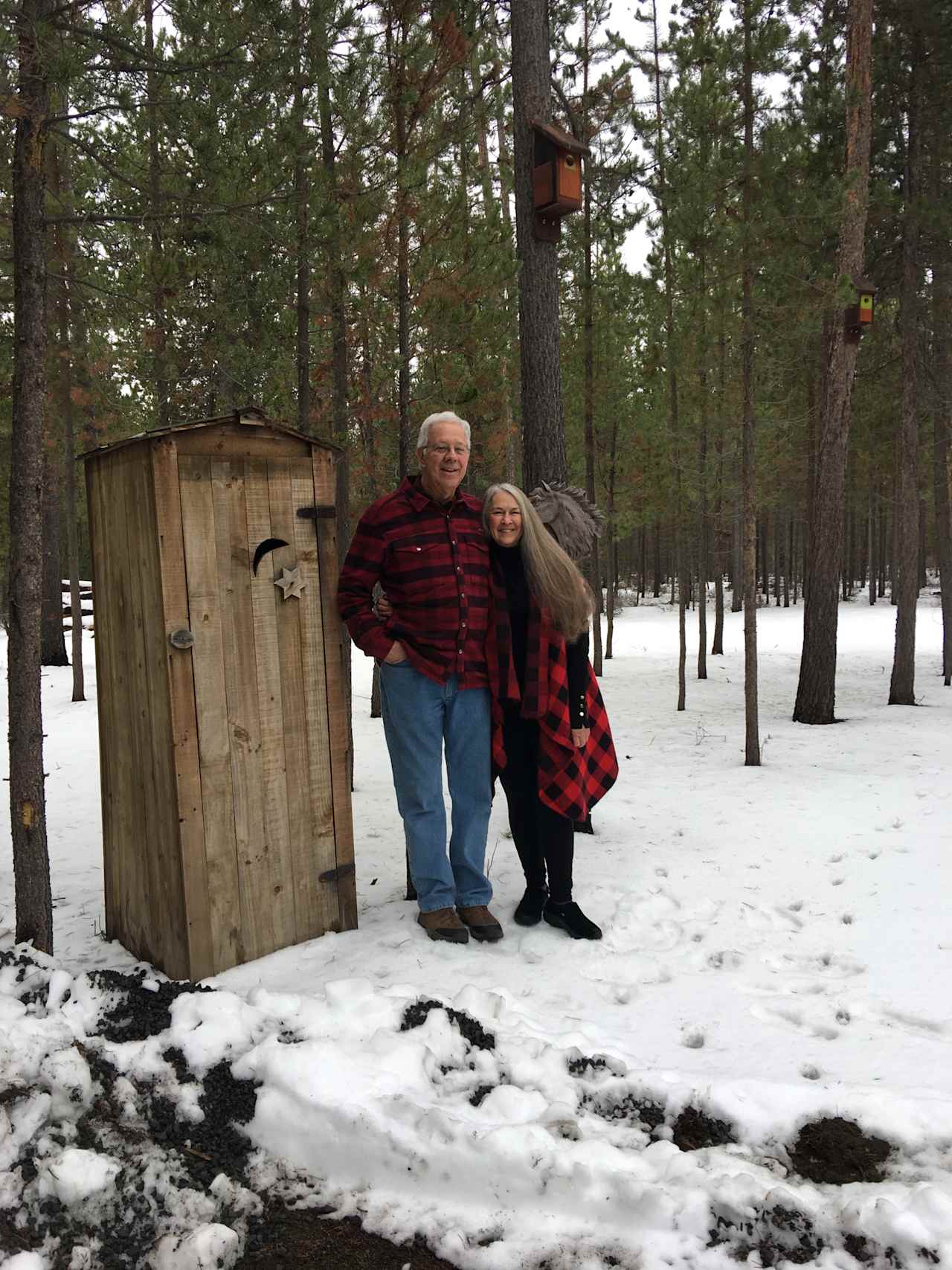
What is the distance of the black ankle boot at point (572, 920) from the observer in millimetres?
3771

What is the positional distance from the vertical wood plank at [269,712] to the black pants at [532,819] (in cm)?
97

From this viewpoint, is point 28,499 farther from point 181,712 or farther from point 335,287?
point 335,287

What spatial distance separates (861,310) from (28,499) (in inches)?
323

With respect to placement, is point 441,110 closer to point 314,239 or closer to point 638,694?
point 314,239

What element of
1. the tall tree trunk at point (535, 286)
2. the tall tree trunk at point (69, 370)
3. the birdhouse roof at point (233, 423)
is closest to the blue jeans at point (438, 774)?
the birdhouse roof at point (233, 423)

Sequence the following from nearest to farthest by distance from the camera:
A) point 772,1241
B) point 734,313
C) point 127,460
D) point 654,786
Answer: point 772,1241
point 127,460
point 654,786
point 734,313

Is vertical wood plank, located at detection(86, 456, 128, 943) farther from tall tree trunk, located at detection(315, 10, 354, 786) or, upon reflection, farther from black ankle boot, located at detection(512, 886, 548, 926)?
black ankle boot, located at detection(512, 886, 548, 926)

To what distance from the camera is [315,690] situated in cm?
363

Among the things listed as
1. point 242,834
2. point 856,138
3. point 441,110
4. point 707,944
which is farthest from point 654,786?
point 856,138

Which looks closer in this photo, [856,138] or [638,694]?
[856,138]

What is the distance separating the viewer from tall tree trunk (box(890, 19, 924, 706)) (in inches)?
413

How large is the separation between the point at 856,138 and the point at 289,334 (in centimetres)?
629

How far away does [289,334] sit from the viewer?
7363mm

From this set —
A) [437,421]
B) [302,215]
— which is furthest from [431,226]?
[437,421]
